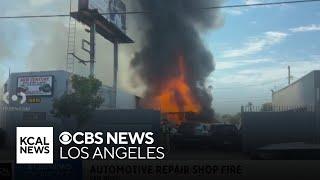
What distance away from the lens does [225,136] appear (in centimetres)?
1347

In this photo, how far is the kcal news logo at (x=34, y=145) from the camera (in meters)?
11.0

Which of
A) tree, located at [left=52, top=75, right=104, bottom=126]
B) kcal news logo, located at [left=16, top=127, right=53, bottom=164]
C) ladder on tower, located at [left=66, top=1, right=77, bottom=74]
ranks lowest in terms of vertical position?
kcal news logo, located at [left=16, top=127, right=53, bottom=164]

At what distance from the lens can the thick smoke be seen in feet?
46.6

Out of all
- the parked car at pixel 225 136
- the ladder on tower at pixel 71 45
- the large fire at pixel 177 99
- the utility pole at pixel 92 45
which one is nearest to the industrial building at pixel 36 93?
the ladder on tower at pixel 71 45

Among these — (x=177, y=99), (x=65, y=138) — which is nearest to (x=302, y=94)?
(x=177, y=99)

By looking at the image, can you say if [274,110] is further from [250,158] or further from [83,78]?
[83,78]

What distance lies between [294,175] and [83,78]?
520cm

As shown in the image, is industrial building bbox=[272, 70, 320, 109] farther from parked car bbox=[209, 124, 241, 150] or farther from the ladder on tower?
the ladder on tower

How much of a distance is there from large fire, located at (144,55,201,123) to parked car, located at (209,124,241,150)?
628 mm

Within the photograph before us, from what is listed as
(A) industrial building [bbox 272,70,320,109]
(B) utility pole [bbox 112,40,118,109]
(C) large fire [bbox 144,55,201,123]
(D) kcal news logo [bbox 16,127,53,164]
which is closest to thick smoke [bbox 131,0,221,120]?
(C) large fire [bbox 144,55,201,123]

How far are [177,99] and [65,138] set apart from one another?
3314 millimetres

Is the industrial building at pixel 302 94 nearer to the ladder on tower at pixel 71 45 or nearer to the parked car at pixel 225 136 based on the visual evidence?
the parked car at pixel 225 136

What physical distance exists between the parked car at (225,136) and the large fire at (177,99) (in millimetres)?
628

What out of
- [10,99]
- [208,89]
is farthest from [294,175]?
[10,99]
